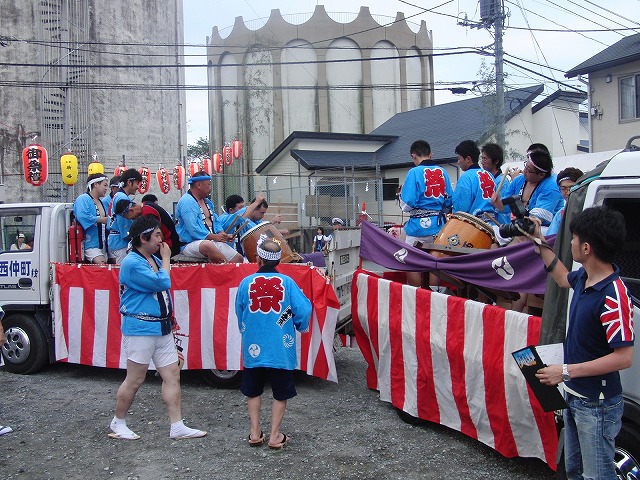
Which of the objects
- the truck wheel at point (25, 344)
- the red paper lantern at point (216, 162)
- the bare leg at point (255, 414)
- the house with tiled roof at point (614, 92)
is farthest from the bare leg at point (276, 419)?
the red paper lantern at point (216, 162)

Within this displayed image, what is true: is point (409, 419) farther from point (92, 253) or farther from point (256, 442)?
point (92, 253)

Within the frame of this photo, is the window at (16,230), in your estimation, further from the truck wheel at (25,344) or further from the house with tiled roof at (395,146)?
the house with tiled roof at (395,146)

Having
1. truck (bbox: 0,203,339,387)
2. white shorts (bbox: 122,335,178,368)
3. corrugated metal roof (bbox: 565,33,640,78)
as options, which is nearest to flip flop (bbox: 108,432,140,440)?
white shorts (bbox: 122,335,178,368)

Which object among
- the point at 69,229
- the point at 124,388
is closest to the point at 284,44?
the point at 69,229

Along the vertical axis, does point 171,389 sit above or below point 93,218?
below

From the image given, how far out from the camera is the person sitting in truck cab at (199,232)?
7660 mm

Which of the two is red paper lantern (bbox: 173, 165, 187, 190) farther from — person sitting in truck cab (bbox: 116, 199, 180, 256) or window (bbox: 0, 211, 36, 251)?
person sitting in truck cab (bbox: 116, 199, 180, 256)

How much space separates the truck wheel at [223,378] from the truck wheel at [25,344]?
2.16m

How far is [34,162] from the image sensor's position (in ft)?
62.3

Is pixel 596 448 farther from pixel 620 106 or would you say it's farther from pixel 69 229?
pixel 620 106

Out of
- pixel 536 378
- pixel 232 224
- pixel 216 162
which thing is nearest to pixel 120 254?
pixel 232 224

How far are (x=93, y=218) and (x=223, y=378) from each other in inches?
99.8

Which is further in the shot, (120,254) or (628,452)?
(120,254)

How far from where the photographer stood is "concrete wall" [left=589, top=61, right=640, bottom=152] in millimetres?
20156
